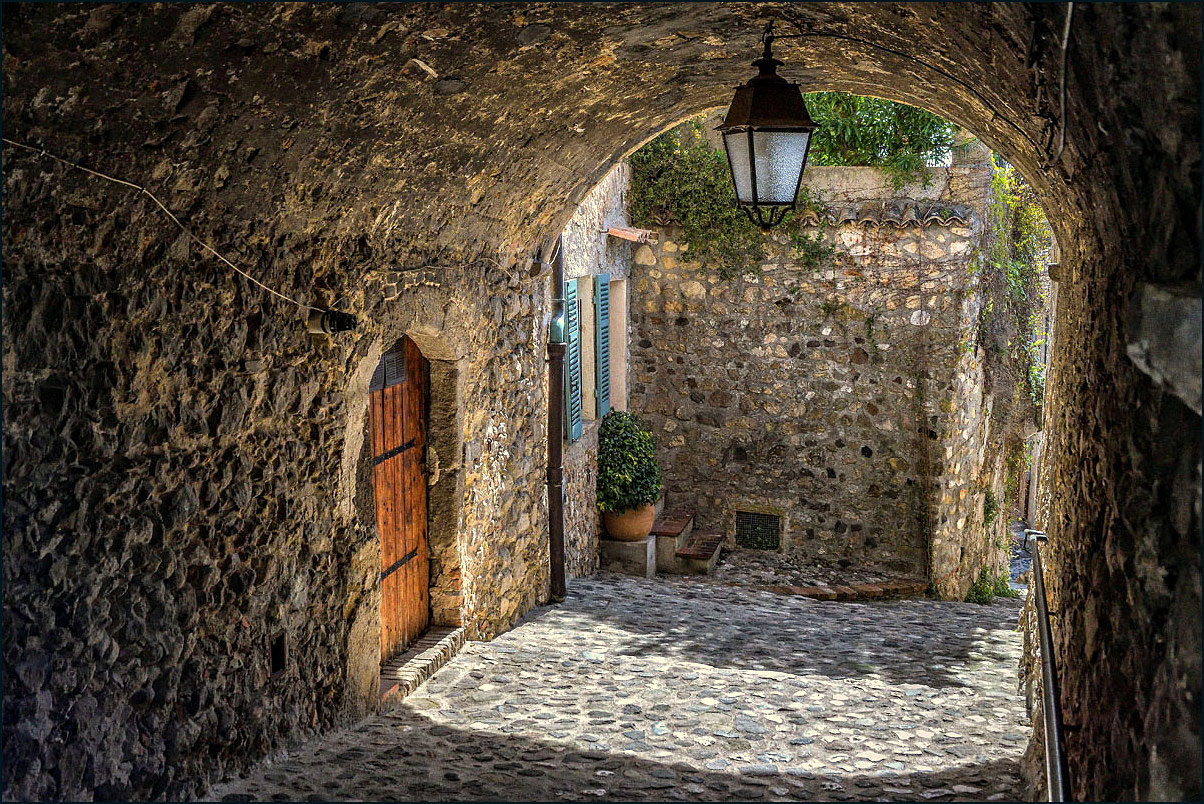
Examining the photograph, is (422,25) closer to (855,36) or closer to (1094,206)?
(855,36)

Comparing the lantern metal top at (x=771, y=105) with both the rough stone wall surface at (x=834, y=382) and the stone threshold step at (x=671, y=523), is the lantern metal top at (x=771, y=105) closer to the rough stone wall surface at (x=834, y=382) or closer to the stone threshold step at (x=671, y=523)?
the rough stone wall surface at (x=834, y=382)

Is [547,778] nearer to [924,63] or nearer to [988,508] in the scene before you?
[924,63]

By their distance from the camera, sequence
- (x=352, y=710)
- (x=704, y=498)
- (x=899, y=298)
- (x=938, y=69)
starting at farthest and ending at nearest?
(x=704, y=498) → (x=899, y=298) → (x=352, y=710) → (x=938, y=69)

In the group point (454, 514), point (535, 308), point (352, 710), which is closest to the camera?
point (352, 710)

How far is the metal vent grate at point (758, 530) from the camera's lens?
10891 millimetres

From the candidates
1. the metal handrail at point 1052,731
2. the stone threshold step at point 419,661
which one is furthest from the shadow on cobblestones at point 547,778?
the metal handrail at point 1052,731

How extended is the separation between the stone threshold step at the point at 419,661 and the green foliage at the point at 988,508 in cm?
666

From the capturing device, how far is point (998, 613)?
Result: 31.1 ft

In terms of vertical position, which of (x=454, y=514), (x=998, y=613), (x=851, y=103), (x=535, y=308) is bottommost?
(x=998, y=613)

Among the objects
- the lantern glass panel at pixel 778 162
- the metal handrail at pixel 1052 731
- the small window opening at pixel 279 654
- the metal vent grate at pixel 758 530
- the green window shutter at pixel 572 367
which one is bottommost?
the metal vent grate at pixel 758 530

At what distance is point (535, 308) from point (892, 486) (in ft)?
14.7

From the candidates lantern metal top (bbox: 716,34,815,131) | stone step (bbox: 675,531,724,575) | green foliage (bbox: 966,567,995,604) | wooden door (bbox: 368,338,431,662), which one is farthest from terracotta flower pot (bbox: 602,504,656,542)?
lantern metal top (bbox: 716,34,815,131)

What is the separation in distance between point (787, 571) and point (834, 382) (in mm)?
1944

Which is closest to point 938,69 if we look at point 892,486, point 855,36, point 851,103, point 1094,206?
point 855,36
